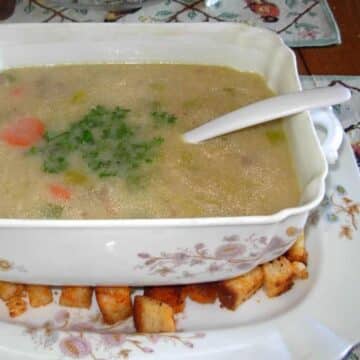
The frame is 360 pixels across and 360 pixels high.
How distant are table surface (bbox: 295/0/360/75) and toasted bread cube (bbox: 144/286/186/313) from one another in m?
0.83

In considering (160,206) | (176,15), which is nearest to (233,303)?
(160,206)

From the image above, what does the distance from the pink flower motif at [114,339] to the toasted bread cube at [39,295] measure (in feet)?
0.49

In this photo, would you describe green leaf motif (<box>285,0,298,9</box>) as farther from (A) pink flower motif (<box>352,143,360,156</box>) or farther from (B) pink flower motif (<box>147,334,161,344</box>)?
(B) pink flower motif (<box>147,334,161,344</box>)

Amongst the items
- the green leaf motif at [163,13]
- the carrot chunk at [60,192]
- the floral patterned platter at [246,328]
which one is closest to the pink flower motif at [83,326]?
the floral patterned platter at [246,328]

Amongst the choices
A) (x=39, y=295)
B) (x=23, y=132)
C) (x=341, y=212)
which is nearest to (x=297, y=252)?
(x=341, y=212)

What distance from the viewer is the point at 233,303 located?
37.9 inches

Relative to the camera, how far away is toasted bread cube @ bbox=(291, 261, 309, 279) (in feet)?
3.22

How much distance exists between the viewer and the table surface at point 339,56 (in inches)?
62.0

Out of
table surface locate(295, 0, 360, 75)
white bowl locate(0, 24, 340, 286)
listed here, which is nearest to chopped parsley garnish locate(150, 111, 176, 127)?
white bowl locate(0, 24, 340, 286)

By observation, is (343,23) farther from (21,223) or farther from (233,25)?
(21,223)

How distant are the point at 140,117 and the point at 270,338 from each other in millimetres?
501

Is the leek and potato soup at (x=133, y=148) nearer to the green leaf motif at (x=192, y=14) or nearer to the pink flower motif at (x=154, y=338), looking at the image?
the pink flower motif at (x=154, y=338)

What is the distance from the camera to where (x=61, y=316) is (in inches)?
38.3

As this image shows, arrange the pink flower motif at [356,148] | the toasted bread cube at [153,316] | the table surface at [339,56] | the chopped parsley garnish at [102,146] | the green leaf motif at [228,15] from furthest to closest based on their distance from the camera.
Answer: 1. the green leaf motif at [228,15]
2. the table surface at [339,56]
3. the pink flower motif at [356,148]
4. the chopped parsley garnish at [102,146]
5. the toasted bread cube at [153,316]
